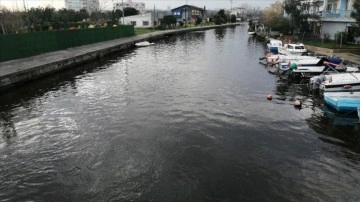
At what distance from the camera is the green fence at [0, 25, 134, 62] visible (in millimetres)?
29969

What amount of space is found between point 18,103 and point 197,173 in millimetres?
14923

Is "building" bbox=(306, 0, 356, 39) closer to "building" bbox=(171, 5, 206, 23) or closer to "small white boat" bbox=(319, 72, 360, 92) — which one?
"small white boat" bbox=(319, 72, 360, 92)

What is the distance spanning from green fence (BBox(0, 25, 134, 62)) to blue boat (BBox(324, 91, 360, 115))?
26959mm

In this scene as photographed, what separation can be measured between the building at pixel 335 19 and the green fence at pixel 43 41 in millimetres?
33619

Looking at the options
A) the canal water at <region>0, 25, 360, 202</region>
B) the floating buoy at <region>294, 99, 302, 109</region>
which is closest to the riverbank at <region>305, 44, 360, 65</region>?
the canal water at <region>0, 25, 360, 202</region>

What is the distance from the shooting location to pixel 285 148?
48.0 feet

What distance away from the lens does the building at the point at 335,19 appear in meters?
40.7

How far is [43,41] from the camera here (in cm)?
3559

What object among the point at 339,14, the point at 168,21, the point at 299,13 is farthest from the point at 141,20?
the point at 339,14

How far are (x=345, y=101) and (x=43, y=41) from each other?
99.8 ft

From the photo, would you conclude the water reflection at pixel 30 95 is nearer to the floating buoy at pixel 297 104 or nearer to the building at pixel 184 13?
the floating buoy at pixel 297 104

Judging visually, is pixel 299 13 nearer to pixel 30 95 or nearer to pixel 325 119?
pixel 325 119

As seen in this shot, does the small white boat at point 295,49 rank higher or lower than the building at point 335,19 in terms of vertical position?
lower

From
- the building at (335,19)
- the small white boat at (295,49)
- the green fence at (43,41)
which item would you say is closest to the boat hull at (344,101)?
the small white boat at (295,49)
